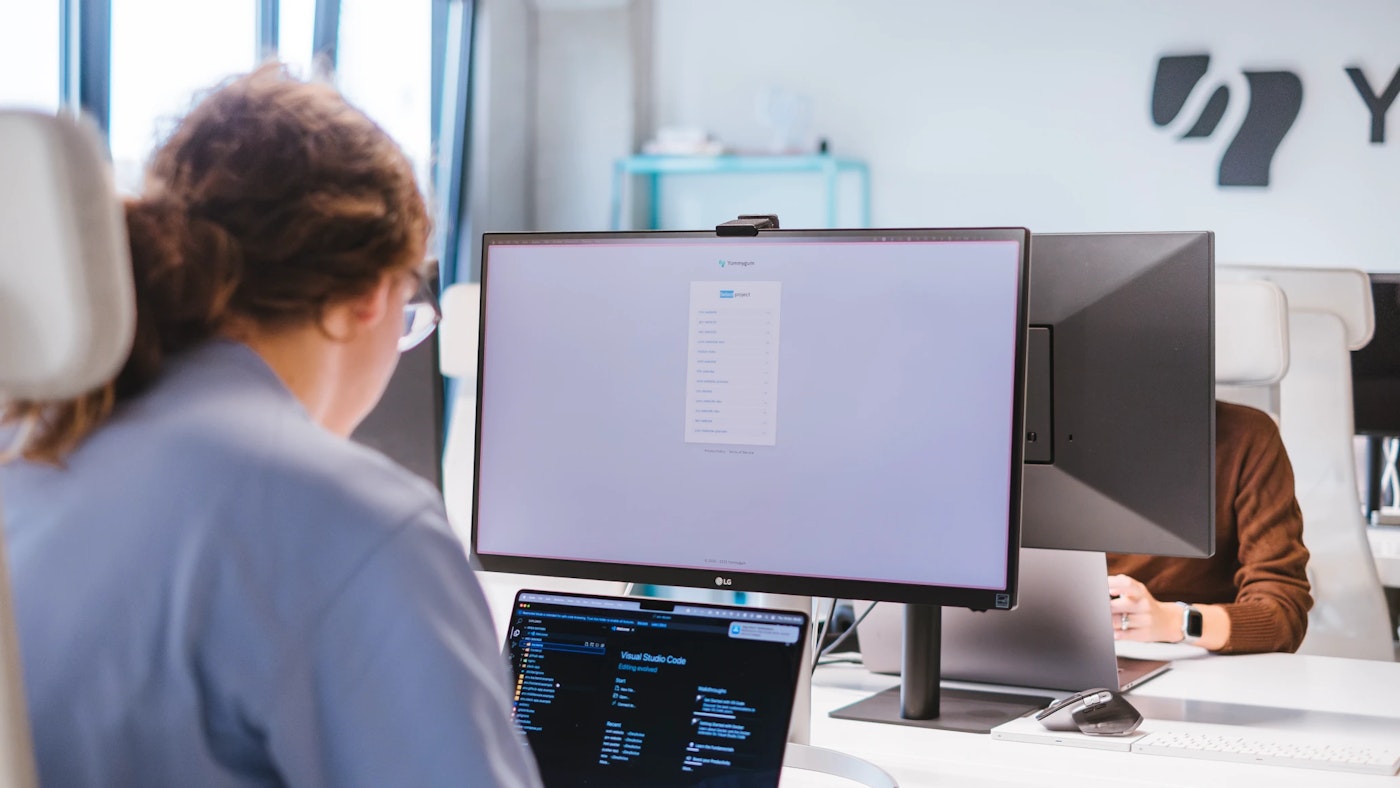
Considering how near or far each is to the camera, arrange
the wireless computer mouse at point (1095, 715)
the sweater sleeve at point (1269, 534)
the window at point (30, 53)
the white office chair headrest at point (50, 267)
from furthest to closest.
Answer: the window at point (30, 53) → the sweater sleeve at point (1269, 534) → the wireless computer mouse at point (1095, 715) → the white office chair headrest at point (50, 267)

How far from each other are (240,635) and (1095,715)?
84 cm

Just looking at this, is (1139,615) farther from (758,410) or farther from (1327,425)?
(1327,425)

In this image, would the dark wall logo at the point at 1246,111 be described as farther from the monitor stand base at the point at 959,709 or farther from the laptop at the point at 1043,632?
the monitor stand base at the point at 959,709

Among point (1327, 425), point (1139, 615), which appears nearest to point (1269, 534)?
point (1139, 615)

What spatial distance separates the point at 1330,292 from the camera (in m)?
2.37

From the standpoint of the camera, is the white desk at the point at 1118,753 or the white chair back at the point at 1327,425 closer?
the white desk at the point at 1118,753

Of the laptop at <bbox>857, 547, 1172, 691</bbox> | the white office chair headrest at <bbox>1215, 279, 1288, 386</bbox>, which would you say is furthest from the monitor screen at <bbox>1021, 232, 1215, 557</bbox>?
the white office chair headrest at <bbox>1215, 279, 1288, 386</bbox>

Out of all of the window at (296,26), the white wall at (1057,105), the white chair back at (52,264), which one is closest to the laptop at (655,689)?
the white chair back at (52,264)

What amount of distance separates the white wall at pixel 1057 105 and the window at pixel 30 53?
92.8 inches

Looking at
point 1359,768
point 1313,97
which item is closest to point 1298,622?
point 1359,768

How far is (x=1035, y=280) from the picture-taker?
1312mm

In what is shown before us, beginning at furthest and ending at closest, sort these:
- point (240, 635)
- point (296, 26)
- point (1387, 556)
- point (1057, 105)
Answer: point (1057, 105) → point (296, 26) → point (1387, 556) → point (240, 635)

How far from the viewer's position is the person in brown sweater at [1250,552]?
1765 millimetres

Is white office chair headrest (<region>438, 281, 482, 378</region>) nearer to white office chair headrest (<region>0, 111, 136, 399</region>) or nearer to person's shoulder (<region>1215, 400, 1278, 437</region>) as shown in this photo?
person's shoulder (<region>1215, 400, 1278, 437</region>)
